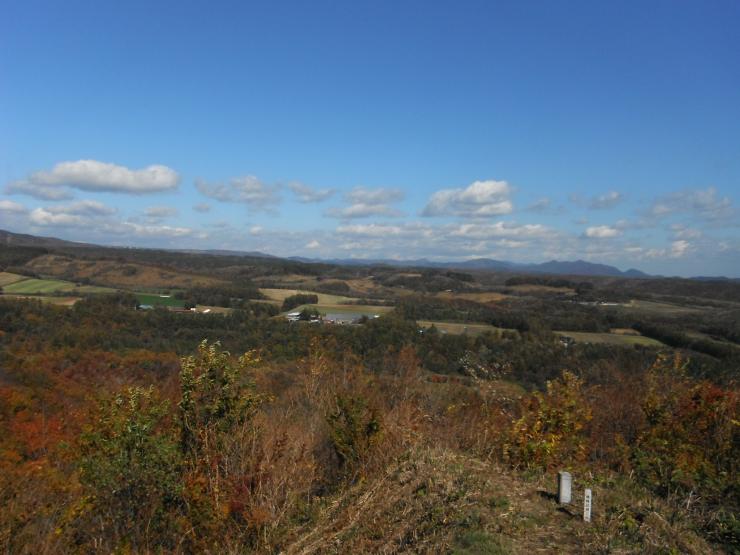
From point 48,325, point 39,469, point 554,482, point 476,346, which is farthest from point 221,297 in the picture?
point 554,482

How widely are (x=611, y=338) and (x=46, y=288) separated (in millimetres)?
61524

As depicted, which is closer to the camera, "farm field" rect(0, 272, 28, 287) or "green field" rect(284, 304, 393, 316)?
"green field" rect(284, 304, 393, 316)

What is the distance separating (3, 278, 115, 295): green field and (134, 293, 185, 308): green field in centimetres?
494

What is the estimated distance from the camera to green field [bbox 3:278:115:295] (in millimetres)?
57656

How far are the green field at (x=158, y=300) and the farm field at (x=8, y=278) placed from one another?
1679 centimetres

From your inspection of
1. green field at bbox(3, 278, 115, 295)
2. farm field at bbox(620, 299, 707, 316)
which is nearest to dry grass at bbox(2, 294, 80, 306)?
green field at bbox(3, 278, 115, 295)

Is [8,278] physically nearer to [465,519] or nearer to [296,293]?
[296,293]

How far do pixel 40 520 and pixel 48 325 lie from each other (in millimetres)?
41386

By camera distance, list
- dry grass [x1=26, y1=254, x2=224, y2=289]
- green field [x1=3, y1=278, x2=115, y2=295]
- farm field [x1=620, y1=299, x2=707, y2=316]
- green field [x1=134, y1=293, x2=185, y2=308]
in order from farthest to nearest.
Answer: dry grass [x1=26, y1=254, x2=224, y2=289] → green field [x1=3, y1=278, x2=115, y2=295] → green field [x1=134, y1=293, x2=185, y2=308] → farm field [x1=620, y1=299, x2=707, y2=316]

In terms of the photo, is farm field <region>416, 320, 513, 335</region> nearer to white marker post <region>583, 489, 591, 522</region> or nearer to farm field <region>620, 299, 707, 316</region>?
farm field <region>620, 299, 707, 316</region>

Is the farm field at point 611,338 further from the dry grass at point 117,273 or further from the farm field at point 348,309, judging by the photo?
the dry grass at point 117,273

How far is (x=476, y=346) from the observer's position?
108 ft

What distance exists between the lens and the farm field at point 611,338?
3197cm

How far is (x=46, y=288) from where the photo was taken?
197ft
